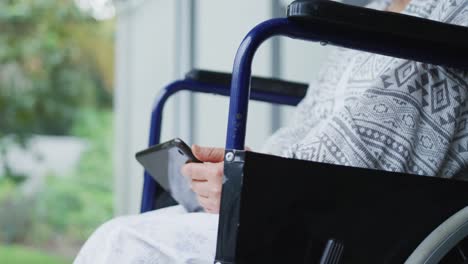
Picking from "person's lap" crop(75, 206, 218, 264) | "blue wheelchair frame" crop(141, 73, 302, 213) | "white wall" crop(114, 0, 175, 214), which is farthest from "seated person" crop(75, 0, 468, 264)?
"white wall" crop(114, 0, 175, 214)

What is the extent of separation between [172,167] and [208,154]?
0.54 ft

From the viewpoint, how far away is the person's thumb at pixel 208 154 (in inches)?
34.7

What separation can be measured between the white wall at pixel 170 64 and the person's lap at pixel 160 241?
3.64 feet

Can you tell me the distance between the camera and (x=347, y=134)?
86cm

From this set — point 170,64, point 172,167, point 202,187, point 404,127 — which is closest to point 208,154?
point 202,187

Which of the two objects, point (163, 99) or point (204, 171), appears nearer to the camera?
point (204, 171)

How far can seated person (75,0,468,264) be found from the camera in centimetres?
79

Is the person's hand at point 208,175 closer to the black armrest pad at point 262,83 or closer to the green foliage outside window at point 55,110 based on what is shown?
the black armrest pad at point 262,83

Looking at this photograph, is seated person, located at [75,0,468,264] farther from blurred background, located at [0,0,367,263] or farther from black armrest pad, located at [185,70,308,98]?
blurred background, located at [0,0,367,263]

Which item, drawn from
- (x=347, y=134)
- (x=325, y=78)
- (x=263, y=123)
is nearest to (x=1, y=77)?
(x=263, y=123)

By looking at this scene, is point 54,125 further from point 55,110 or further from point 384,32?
point 384,32

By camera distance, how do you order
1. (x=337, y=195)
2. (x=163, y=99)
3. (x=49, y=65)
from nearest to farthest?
(x=337, y=195)
(x=163, y=99)
(x=49, y=65)

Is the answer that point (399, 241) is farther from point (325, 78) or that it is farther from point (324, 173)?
point (325, 78)

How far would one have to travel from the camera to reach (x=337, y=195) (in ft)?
2.49
